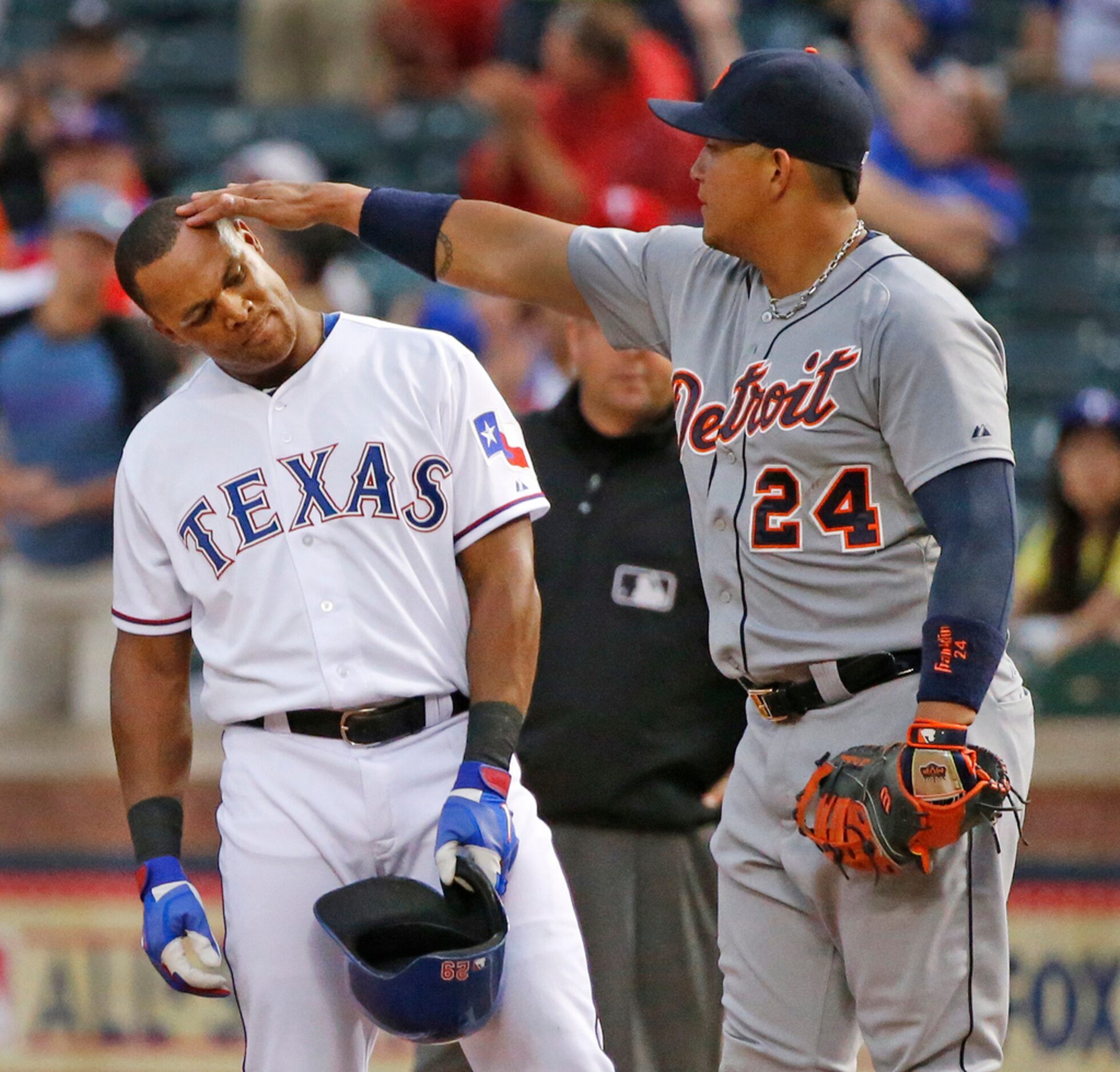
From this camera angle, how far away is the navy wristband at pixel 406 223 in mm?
3164

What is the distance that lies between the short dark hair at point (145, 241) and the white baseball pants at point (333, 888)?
751 mm

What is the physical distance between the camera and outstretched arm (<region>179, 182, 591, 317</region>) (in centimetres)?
312

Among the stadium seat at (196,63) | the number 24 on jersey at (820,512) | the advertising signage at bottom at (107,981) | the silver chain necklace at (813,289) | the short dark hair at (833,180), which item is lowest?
the advertising signage at bottom at (107,981)

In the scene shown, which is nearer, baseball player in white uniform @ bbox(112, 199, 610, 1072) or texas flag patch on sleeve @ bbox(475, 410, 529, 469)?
baseball player in white uniform @ bbox(112, 199, 610, 1072)

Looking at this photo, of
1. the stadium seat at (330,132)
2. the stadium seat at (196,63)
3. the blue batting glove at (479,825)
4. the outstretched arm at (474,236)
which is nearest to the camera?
the blue batting glove at (479,825)

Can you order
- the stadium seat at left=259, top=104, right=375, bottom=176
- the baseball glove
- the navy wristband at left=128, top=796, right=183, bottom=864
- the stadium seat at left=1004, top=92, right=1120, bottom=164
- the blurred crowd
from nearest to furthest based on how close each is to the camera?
the baseball glove
the navy wristband at left=128, top=796, right=183, bottom=864
the blurred crowd
the stadium seat at left=1004, top=92, right=1120, bottom=164
the stadium seat at left=259, top=104, right=375, bottom=176

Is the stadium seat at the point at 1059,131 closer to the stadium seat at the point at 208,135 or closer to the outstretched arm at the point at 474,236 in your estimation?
the stadium seat at the point at 208,135

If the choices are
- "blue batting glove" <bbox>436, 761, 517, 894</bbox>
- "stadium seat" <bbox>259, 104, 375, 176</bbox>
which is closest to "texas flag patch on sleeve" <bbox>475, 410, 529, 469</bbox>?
"blue batting glove" <bbox>436, 761, 517, 894</bbox>

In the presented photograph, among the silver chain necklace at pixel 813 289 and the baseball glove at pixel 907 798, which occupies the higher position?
the silver chain necklace at pixel 813 289

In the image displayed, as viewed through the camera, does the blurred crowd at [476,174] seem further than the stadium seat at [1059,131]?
No

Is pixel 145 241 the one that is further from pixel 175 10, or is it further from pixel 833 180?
pixel 175 10

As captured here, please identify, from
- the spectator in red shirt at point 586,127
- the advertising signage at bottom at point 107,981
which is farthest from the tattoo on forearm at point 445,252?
the spectator in red shirt at point 586,127

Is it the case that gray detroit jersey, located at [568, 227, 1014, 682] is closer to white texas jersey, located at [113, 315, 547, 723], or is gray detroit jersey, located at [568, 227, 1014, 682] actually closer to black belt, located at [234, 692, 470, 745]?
white texas jersey, located at [113, 315, 547, 723]

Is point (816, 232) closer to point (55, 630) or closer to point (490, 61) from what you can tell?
point (55, 630)
